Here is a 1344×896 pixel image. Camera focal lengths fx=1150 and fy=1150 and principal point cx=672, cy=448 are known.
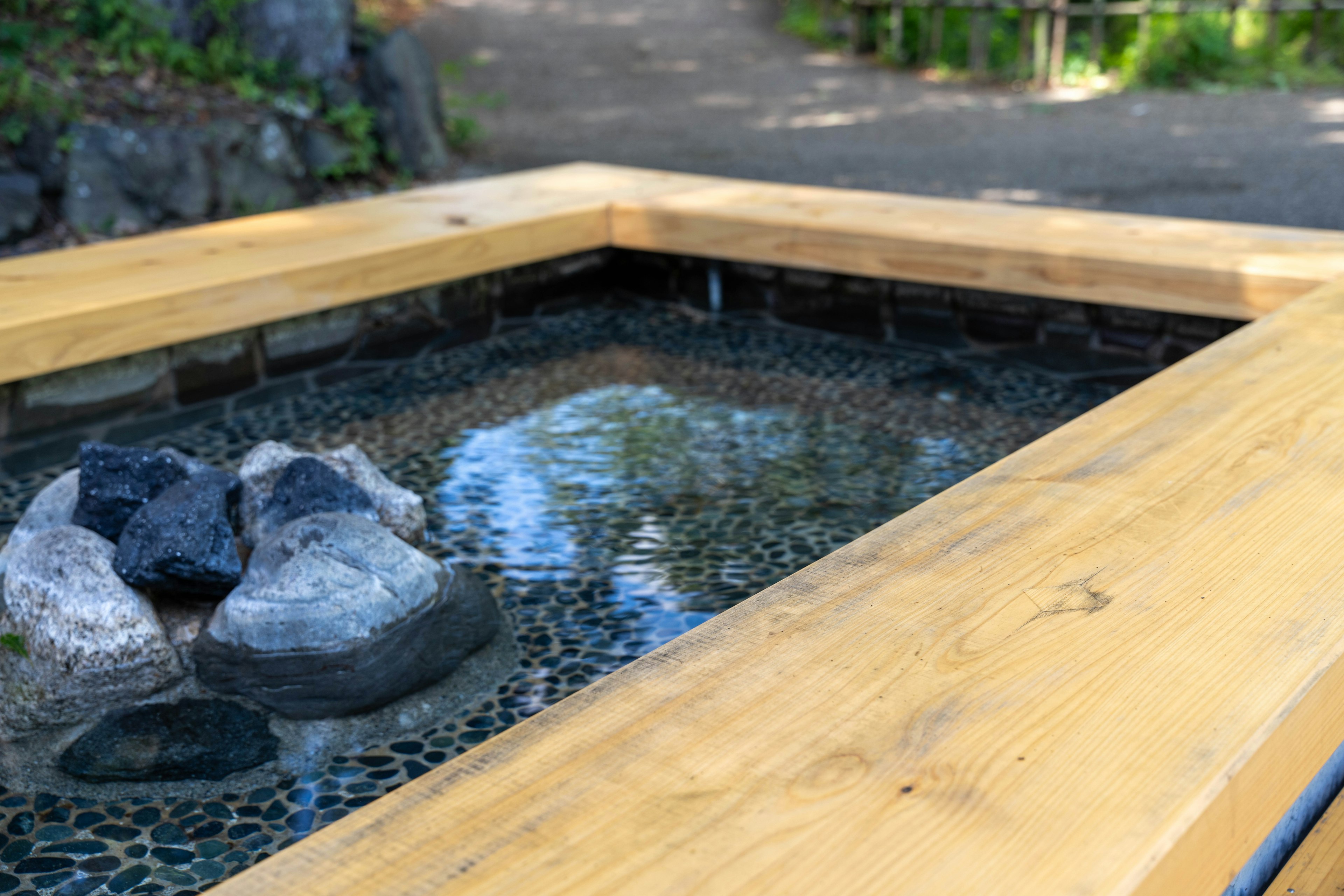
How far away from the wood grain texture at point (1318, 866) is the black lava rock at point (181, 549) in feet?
5.30

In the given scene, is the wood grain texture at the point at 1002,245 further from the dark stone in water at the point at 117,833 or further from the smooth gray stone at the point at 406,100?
the smooth gray stone at the point at 406,100

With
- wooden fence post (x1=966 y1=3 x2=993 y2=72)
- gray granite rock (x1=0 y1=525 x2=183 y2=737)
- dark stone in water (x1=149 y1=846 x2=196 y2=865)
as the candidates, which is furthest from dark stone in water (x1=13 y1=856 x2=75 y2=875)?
wooden fence post (x1=966 y1=3 x2=993 y2=72)

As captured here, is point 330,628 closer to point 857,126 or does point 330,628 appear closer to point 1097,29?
point 857,126

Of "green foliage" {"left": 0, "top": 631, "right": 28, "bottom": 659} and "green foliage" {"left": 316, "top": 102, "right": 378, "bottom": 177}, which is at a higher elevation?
"green foliage" {"left": 316, "top": 102, "right": 378, "bottom": 177}

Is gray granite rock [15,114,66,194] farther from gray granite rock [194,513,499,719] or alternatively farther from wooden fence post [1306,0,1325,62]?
wooden fence post [1306,0,1325,62]

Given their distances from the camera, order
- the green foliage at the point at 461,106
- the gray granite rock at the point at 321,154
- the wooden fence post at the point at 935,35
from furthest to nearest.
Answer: the wooden fence post at the point at 935,35 → the green foliage at the point at 461,106 → the gray granite rock at the point at 321,154

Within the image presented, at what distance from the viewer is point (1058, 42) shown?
348 inches

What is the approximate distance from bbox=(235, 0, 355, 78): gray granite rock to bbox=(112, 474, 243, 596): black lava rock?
4.55 meters

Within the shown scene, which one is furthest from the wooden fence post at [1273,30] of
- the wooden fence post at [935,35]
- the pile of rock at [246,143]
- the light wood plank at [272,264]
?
the light wood plank at [272,264]

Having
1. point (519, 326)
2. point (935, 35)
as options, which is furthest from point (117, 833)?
point (935, 35)

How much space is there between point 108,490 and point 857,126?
6.24 m

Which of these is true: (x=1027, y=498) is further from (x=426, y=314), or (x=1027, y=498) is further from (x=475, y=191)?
(x=475, y=191)

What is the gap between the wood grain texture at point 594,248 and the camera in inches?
106

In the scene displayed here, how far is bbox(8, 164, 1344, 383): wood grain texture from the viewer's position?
8.83 feet
